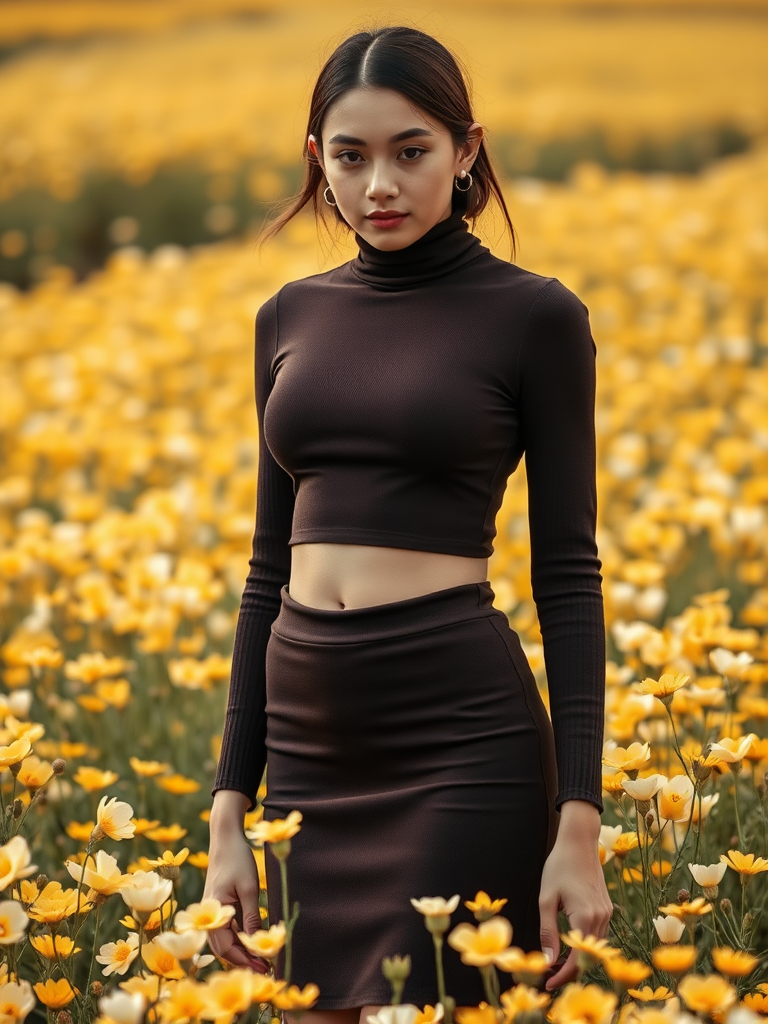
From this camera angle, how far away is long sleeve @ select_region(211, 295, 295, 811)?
174 cm

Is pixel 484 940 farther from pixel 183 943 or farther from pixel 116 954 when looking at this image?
pixel 116 954

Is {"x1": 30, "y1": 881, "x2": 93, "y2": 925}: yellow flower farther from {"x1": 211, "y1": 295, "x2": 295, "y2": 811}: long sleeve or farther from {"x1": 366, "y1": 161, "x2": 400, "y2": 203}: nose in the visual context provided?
{"x1": 366, "y1": 161, "x2": 400, "y2": 203}: nose

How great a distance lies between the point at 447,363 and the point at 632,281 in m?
4.67

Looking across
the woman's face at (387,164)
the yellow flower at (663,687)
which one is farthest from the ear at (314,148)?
the yellow flower at (663,687)

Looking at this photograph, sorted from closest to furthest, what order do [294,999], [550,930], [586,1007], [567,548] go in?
[586,1007] → [294,999] → [550,930] → [567,548]

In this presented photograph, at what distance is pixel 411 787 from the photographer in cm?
150

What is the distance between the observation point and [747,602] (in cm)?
338

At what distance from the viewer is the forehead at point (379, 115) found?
1568 millimetres

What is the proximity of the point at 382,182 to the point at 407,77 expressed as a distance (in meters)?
0.13

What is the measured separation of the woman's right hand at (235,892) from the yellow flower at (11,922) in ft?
1.00

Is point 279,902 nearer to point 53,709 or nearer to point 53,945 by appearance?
point 53,945

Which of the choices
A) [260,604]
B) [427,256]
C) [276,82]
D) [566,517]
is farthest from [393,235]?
[276,82]

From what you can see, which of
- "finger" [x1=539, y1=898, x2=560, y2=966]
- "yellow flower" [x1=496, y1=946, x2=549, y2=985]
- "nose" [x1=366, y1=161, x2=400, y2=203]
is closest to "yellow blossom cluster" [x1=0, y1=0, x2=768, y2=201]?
"nose" [x1=366, y1=161, x2=400, y2=203]

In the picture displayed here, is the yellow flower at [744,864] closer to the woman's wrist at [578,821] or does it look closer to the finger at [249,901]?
the woman's wrist at [578,821]
